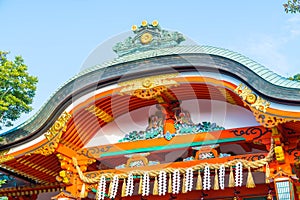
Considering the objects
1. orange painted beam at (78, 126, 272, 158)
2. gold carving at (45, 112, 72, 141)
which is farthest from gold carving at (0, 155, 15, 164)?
orange painted beam at (78, 126, 272, 158)

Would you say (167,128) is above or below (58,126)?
above

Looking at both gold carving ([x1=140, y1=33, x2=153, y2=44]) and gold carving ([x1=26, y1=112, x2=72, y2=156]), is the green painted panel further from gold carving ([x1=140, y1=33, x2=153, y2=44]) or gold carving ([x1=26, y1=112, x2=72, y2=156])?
gold carving ([x1=140, y1=33, x2=153, y2=44])

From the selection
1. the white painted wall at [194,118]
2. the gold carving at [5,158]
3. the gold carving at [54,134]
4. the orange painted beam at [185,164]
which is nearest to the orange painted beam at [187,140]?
the white painted wall at [194,118]

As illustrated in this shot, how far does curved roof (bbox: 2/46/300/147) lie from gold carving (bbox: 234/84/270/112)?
13cm

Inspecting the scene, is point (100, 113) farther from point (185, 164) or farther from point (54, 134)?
point (185, 164)

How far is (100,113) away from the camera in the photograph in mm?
9430

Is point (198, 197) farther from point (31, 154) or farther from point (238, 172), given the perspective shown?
point (31, 154)

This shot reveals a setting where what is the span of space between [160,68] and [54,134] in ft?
8.78

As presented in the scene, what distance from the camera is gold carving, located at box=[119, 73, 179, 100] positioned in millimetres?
8297

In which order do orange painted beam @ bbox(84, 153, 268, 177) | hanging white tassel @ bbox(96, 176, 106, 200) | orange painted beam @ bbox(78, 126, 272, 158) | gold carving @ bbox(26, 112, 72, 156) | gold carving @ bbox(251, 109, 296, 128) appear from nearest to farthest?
1. gold carving @ bbox(251, 109, 296, 128)
2. orange painted beam @ bbox(84, 153, 268, 177)
3. orange painted beam @ bbox(78, 126, 272, 158)
4. gold carving @ bbox(26, 112, 72, 156)
5. hanging white tassel @ bbox(96, 176, 106, 200)

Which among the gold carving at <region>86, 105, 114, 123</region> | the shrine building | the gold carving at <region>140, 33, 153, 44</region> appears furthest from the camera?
the gold carving at <region>140, 33, 153, 44</region>

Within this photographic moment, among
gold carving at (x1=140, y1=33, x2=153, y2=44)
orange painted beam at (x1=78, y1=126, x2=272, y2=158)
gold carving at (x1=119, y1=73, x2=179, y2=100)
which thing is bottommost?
orange painted beam at (x1=78, y1=126, x2=272, y2=158)

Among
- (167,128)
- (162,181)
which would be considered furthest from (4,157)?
(167,128)

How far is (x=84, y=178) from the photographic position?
29.9 ft
